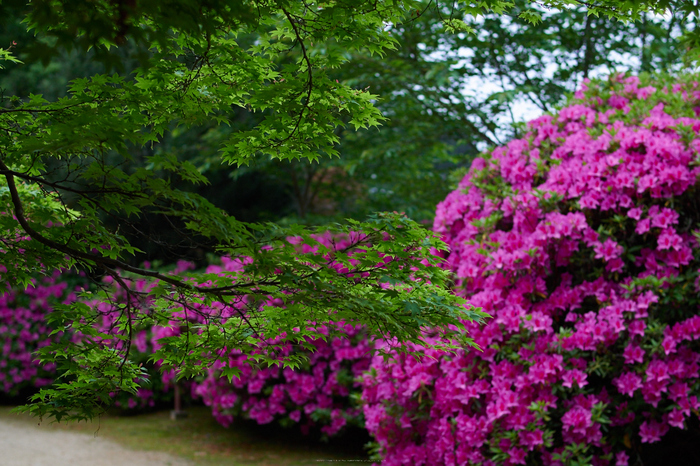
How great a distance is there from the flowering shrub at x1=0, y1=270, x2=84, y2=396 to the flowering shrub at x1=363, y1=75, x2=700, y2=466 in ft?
23.5

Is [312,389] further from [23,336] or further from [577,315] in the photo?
[23,336]

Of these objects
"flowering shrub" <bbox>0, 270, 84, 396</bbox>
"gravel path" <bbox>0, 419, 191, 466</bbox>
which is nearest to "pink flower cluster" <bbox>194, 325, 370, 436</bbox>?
"gravel path" <bbox>0, 419, 191, 466</bbox>

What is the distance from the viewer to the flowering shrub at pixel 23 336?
31.0 ft

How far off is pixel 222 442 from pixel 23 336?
4.23m

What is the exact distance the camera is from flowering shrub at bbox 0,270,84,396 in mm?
9438

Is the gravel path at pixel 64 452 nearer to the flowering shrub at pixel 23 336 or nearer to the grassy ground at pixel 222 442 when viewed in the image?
the grassy ground at pixel 222 442

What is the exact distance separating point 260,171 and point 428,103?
4159 mm

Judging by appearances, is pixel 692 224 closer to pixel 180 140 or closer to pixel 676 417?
pixel 676 417

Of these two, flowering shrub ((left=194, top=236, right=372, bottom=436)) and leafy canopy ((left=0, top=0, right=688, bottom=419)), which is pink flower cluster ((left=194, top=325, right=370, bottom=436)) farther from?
leafy canopy ((left=0, top=0, right=688, bottom=419))

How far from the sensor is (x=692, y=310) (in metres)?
3.67

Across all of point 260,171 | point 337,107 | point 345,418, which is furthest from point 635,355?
point 260,171

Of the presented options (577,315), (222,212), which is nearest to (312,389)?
(577,315)

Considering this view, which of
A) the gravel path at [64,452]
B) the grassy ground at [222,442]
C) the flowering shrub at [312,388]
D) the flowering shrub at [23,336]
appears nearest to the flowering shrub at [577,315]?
the flowering shrub at [312,388]

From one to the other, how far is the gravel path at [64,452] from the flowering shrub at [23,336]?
1.67 meters
